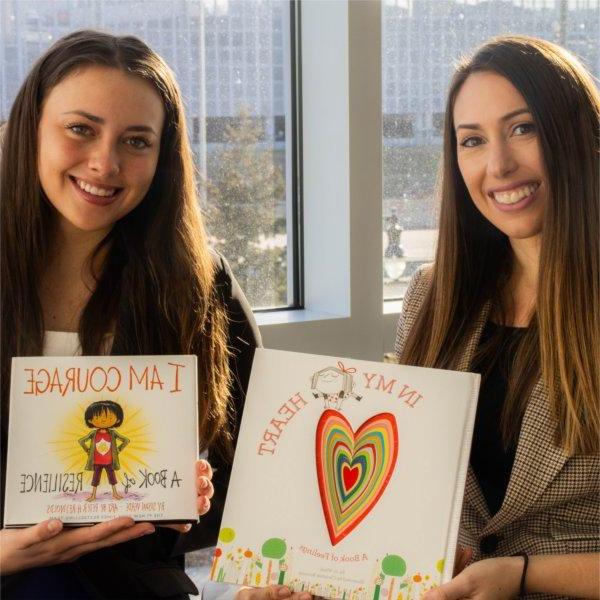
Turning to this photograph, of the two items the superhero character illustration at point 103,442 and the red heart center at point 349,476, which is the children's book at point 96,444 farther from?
the red heart center at point 349,476

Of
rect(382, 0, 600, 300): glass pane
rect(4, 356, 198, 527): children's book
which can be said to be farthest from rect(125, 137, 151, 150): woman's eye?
rect(382, 0, 600, 300): glass pane

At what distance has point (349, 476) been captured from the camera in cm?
141

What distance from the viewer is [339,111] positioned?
8.43ft

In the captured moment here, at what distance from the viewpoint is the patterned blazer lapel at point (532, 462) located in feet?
5.00

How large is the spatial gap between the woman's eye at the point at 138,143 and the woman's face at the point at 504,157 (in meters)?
0.60

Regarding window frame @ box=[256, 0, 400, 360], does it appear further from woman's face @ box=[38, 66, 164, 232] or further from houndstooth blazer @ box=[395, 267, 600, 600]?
houndstooth blazer @ box=[395, 267, 600, 600]

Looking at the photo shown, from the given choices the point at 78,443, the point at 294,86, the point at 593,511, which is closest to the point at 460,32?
the point at 294,86

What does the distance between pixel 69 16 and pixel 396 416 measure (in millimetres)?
1591

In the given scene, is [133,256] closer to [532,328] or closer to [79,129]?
[79,129]

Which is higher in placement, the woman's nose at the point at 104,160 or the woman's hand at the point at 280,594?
the woman's nose at the point at 104,160

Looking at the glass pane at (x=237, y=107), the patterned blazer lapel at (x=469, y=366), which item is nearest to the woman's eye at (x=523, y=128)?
the patterned blazer lapel at (x=469, y=366)

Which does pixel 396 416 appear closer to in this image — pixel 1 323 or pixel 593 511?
pixel 593 511

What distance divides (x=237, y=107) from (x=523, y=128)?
1.22m

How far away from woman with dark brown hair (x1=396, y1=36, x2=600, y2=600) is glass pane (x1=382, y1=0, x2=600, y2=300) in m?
1.11
